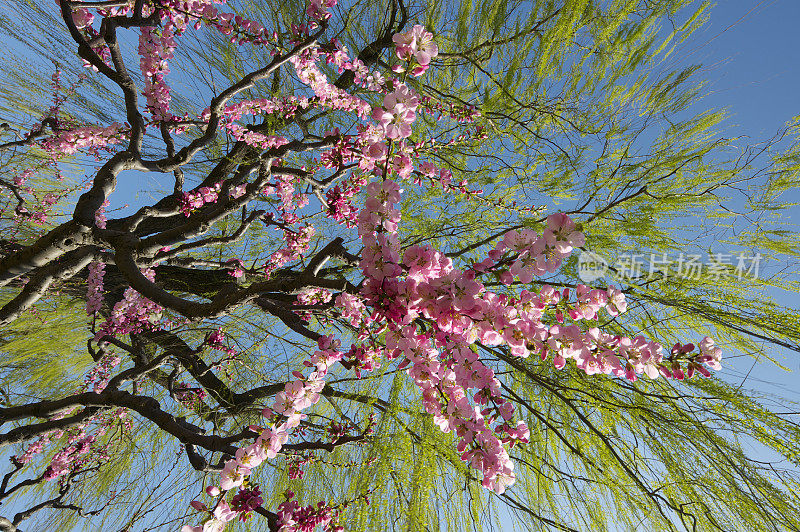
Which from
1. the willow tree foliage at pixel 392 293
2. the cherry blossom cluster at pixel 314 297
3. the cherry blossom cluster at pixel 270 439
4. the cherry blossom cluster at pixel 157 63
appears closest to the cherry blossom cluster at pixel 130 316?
the willow tree foliage at pixel 392 293

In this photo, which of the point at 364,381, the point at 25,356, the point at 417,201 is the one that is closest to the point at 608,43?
the point at 417,201

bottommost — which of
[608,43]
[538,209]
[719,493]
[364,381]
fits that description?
[719,493]

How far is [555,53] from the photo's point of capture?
1.79m

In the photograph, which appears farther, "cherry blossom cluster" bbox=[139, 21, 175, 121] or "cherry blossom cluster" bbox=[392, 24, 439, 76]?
"cherry blossom cluster" bbox=[139, 21, 175, 121]

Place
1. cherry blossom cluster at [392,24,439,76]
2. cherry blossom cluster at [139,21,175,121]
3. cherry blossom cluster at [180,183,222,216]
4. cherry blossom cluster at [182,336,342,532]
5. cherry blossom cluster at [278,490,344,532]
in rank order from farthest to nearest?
cherry blossom cluster at [180,183,222,216] < cherry blossom cluster at [139,21,175,121] < cherry blossom cluster at [278,490,344,532] < cherry blossom cluster at [182,336,342,532] < cherry blossom cluster at [392,24,439,76]

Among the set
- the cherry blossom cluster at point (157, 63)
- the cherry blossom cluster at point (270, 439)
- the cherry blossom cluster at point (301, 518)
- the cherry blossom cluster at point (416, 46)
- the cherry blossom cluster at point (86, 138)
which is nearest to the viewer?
the cherry blossom cluster at point (416, 46)

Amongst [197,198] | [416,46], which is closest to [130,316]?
[197,198]

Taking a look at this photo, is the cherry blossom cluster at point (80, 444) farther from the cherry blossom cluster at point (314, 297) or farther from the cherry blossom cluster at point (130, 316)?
the cherry blossom cluster at point (314, 297)

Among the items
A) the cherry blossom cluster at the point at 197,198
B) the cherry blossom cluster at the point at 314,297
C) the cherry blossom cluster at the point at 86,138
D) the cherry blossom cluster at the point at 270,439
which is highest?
the cherry blossom cluster at the point at 86,138

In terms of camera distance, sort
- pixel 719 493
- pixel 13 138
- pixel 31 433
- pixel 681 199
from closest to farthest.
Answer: pixel 719 493, pixel 681 199, pixel 31 433, pixel 13 138

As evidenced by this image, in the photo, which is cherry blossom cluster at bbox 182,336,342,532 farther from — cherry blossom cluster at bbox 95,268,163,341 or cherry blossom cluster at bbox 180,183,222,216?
cherry blossom cluster at bbox 95,268,163,341

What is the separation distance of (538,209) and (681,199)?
0.69 m

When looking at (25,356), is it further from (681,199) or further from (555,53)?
(681,199)

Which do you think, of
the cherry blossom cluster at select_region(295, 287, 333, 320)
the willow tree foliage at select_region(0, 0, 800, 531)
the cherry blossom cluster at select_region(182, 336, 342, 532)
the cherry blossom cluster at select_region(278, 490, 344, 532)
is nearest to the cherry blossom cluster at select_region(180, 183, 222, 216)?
the willow tree foliage at select_region(0, 0, 800, 531)
